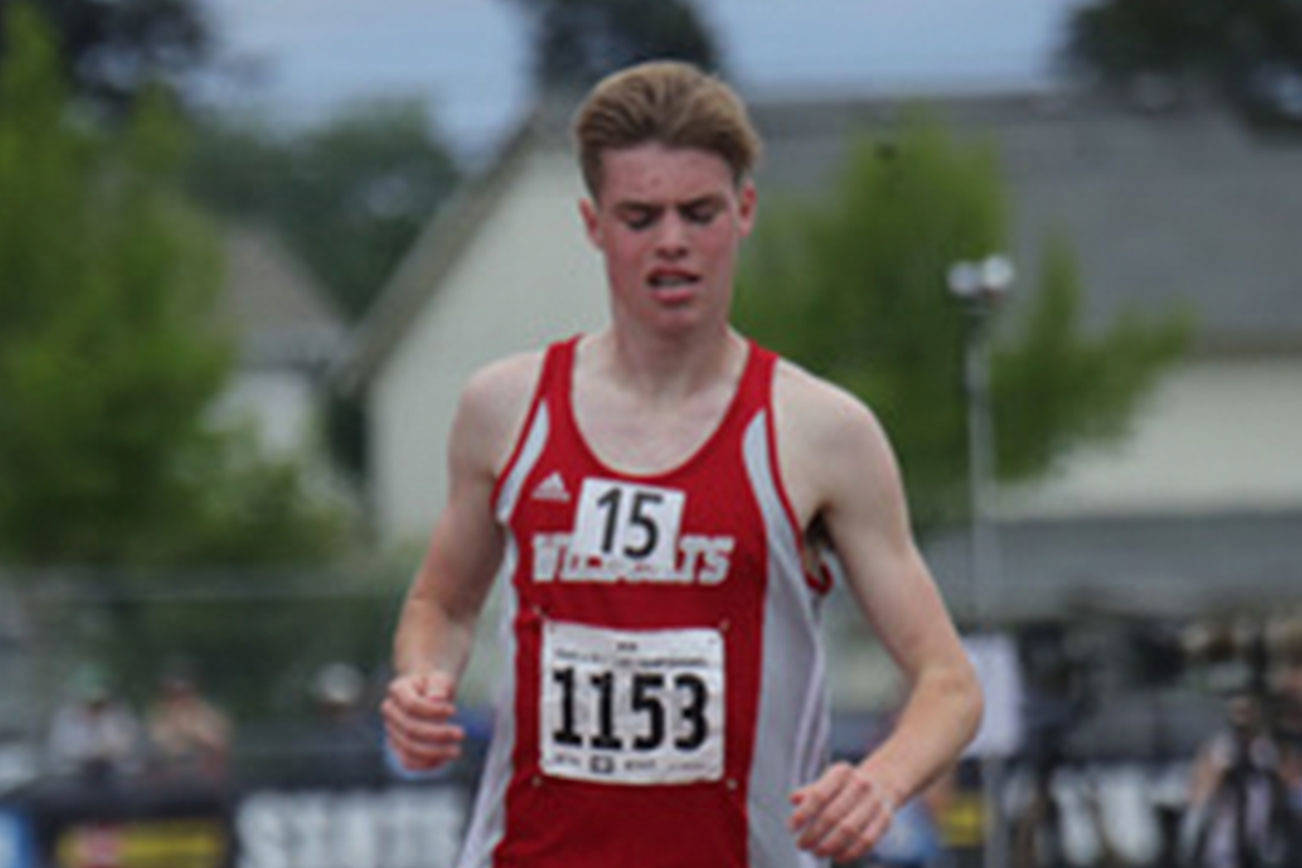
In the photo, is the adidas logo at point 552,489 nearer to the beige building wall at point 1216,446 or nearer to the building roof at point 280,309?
the beige building wall at point 1216,446

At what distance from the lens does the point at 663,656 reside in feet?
13.2

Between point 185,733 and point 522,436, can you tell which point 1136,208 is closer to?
point 185,733

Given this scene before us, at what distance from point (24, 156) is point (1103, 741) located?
1382 cm

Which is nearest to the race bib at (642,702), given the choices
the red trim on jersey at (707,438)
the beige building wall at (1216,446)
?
the red trim on jersey at (707,438)

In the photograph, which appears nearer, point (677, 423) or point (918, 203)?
point (677, 423)

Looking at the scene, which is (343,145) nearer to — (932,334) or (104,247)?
(104,247)

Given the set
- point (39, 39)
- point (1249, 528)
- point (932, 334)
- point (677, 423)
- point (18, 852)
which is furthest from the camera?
point (1249, 528)

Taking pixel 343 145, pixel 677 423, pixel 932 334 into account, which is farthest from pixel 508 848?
pixel 343 145

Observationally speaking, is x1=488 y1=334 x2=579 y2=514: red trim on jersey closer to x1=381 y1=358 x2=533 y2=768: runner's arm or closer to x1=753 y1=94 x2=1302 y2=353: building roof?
x1=381 y1=358 x2=533 y2=768: runner's arm

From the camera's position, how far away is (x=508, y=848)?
4184 mm

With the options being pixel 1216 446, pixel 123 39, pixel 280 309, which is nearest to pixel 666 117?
pixel 1216 446

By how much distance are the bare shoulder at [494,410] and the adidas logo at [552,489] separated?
0.09 m

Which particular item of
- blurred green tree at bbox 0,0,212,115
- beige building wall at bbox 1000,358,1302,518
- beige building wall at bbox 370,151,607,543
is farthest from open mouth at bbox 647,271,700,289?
blurred green tree at bbox 0,0,212,115

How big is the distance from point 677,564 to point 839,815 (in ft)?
1.57
